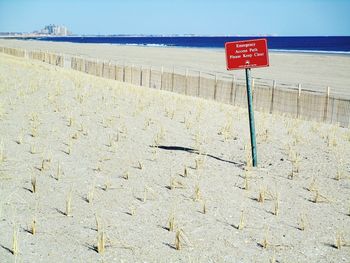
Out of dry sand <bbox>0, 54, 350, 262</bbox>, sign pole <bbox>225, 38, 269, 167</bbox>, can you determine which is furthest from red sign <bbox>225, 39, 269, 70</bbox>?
dry sand <bbox>0, 54, 350, 262</bbox>

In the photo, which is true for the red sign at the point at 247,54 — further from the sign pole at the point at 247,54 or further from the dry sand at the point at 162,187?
the dry sand at the point at 162,187

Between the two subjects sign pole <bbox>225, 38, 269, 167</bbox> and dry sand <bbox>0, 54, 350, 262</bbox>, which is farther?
sign pole <bbox>225, 38, 269, 167</bbox>

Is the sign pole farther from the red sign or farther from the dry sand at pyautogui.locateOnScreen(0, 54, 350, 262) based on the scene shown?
the dry sand at pyautogui.locateOnScreen(0, 54, 350, 262)

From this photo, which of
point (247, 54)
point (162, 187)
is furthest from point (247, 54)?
point (162, 187)

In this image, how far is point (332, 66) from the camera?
176 feet

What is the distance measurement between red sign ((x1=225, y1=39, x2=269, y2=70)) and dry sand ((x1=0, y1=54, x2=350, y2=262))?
77.3 inches

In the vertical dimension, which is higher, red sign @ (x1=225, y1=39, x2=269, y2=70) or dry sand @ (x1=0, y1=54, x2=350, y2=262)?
red sign @ (x1=225, y1=39, x2=269, y2=70)

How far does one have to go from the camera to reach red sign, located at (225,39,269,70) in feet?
26.9

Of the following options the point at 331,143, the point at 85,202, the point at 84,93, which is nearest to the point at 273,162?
the point at 331,143

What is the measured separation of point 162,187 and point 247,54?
296 cm

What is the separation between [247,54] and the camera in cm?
834

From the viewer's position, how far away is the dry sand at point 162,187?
5.38m

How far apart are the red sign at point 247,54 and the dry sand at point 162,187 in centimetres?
196

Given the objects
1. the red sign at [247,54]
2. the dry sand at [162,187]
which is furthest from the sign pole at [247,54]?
the dry sand at [162,187]
